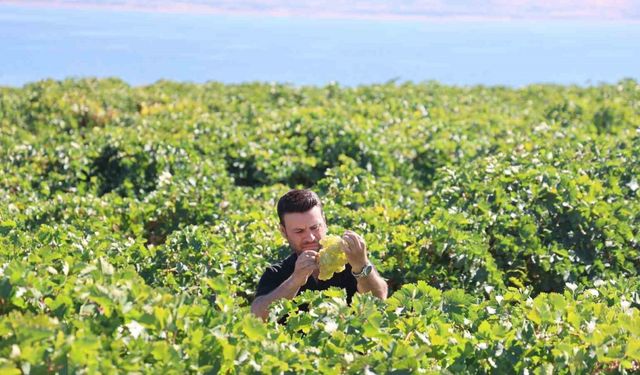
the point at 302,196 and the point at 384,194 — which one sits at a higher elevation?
the point at 302,196

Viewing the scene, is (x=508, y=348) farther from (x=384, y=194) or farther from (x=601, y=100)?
(x=601, y=100)

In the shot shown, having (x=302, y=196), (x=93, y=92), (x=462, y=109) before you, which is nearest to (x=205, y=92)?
(x=93, y=92)

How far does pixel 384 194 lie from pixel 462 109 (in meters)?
5.78

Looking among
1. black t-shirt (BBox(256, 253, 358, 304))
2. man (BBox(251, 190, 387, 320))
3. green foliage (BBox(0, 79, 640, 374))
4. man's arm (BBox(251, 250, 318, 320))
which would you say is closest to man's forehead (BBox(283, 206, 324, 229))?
man (BBox(251, 190, 387, 320))

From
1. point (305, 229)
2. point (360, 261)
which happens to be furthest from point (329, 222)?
point (360, 261)

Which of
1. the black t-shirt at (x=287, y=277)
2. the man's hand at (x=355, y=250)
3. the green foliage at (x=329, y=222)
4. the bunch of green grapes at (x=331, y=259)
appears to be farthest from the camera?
the black t-shirt at (x=287, y=277)

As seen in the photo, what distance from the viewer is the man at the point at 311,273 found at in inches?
192

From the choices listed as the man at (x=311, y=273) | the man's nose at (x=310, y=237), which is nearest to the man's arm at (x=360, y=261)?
the man at (x=311, y=273)

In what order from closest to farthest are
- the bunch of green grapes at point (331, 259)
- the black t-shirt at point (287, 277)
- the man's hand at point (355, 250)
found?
the bunch of green grapes at point (331, 259)
the man's hand at point (355, 250)
the black t-shirt at point (287, 277)

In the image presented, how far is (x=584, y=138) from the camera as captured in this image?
31.0ft

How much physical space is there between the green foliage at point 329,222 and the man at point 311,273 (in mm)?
231

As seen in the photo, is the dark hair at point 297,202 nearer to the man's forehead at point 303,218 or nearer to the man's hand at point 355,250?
the man's forehead at point 303,218

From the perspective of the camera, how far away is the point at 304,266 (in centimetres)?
475

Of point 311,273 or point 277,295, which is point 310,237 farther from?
point 277,295
